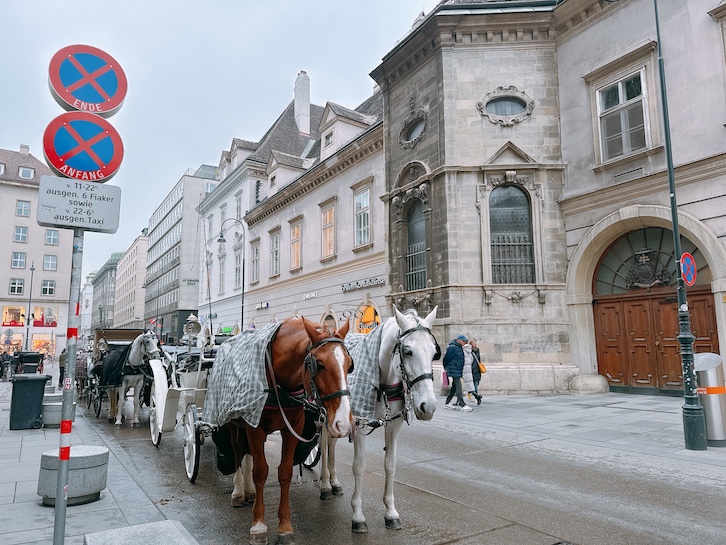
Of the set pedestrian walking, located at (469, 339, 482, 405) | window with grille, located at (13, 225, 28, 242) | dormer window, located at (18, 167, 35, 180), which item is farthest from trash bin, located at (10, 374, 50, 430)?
dormer window, located at (18, 167, 35, 180)

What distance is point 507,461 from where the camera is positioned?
25.4 ft

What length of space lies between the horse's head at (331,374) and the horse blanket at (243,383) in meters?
0.57

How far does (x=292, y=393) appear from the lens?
4570 mm

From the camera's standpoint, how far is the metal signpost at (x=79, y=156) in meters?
3.68

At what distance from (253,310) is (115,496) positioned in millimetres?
29549

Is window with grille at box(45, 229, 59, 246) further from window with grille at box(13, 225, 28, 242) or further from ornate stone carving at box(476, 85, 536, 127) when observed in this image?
ornate stone carving at box(476, 85, 536, 127)

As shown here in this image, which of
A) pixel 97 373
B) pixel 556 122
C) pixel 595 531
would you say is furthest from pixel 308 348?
pixel 556 122

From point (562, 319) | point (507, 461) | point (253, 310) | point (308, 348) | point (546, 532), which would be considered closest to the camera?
point (308, 348)

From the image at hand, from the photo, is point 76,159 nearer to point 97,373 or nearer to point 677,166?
point 97,373

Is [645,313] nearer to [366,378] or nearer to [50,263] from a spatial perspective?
[366,378]

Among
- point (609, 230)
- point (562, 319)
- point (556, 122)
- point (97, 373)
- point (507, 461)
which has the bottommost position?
point (507, 461)

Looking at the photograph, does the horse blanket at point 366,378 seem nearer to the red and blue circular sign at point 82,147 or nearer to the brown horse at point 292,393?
the brown horse at point 292,393

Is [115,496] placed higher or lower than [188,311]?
lower

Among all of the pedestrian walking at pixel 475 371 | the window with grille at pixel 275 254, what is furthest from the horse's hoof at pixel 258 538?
the window with grille at pixel 275 254
